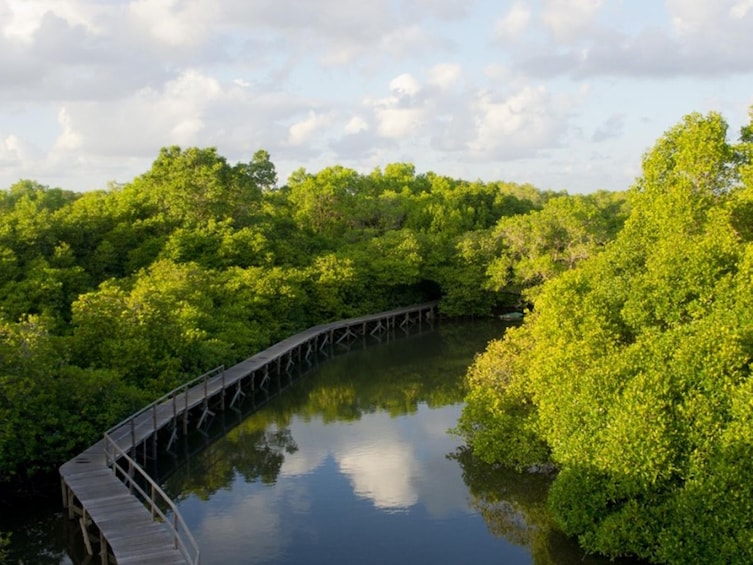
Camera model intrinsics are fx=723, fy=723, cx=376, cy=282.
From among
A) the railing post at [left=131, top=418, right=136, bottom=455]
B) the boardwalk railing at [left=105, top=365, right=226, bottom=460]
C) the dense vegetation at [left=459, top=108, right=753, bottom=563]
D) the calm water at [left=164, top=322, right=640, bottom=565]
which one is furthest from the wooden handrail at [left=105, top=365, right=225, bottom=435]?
the dense vegetation at [left=459, top=108, right=753, bottom=563]

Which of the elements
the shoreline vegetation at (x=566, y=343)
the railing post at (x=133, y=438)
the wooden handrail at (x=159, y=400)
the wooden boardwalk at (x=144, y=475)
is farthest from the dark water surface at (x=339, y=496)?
the wooden handrail at (x=159, y=400)

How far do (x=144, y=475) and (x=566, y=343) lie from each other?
9874mm

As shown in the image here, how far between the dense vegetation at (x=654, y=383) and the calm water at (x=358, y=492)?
1.30 meters

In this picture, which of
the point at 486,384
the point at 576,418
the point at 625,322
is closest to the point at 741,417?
the point at 576,418

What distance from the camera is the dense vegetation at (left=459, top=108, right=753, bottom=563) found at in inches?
496

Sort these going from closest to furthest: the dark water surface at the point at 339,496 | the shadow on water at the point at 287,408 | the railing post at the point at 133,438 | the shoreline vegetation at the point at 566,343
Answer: the shoreline vegetation at the point at 566,343, the dark water surface at the point at 339,496, the railing post at the point at 133,438, the shadow on water at the point at 287,408

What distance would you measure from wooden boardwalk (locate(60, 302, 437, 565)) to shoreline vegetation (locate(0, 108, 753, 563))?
0.70 m

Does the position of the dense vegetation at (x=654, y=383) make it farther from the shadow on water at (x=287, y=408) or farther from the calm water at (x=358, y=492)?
the shadow on water at (x=287, y=408)

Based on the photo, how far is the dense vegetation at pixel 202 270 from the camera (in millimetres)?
18375

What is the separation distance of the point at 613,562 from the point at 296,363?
2331 centimetres

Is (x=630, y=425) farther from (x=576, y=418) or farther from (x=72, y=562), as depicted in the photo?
(x=72, y=562)

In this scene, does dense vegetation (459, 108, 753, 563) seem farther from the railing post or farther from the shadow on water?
the railing post

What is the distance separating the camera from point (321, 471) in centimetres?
2009

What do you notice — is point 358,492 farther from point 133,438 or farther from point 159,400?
point 159,400
